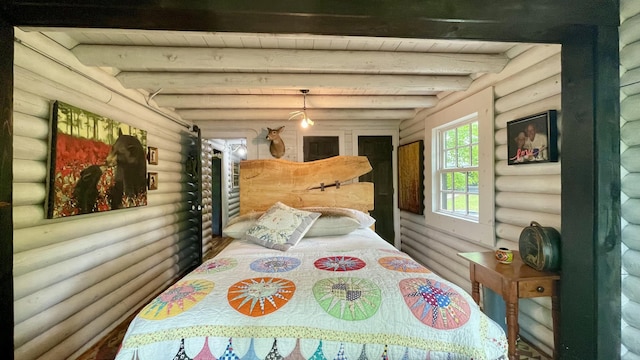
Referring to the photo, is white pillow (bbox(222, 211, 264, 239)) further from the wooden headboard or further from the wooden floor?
the wooden floor

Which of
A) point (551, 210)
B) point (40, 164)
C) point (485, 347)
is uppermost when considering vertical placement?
point (40, 164)

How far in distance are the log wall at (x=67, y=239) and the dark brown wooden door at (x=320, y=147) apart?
218 centimetres

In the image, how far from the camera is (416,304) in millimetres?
1440

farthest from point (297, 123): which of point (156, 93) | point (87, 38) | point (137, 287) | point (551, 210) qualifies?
point (551, 210)

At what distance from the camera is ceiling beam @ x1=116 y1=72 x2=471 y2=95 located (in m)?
2.70

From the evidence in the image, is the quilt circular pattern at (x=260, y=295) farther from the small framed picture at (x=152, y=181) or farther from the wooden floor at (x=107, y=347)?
the small framed picture at (x=152, y=181)

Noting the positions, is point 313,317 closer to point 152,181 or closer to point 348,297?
point 348,297

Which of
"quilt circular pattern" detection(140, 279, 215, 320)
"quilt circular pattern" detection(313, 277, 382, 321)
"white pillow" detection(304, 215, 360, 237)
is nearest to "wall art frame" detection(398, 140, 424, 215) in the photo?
"white pillow" detection(304, 215, 360, 237)

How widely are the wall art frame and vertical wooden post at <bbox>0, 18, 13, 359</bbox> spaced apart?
3987mm

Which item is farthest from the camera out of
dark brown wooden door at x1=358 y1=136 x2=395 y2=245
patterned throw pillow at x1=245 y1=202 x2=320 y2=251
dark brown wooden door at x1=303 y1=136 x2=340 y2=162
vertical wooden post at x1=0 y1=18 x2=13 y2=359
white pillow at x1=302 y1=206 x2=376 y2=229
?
dark brown wooden door at x1=358 y1=136 x2=395 y2=245

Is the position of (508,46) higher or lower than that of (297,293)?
higher

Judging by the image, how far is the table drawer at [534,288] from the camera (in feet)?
5.78

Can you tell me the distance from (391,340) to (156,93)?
11.3ft

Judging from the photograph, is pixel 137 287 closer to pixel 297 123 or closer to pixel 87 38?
pixel 87 38
